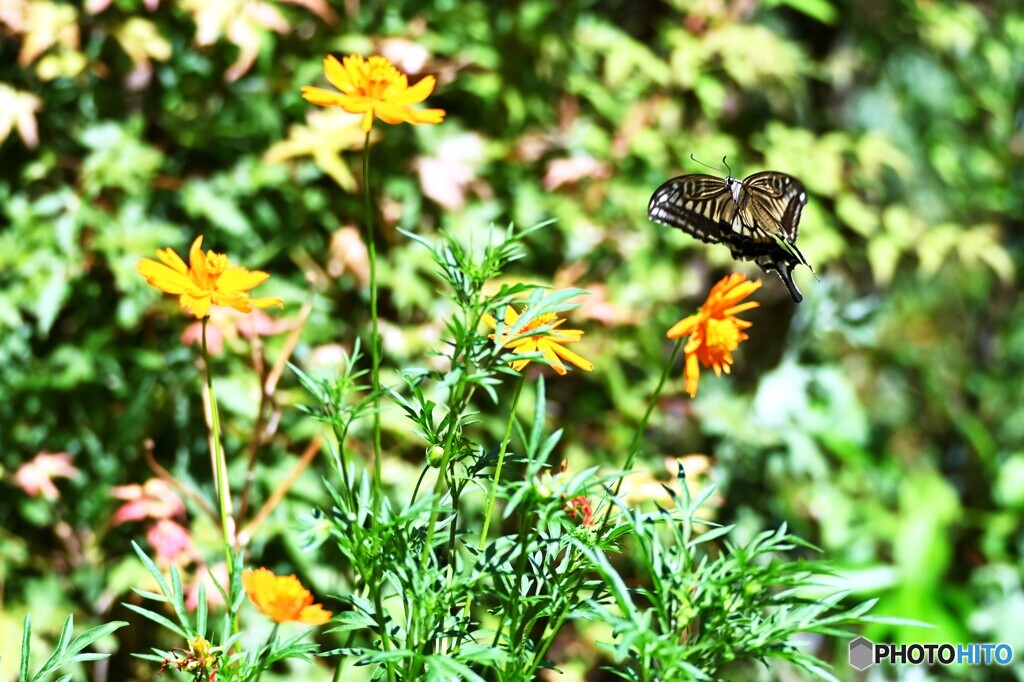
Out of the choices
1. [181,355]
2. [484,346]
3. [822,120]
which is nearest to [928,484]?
[822,120]

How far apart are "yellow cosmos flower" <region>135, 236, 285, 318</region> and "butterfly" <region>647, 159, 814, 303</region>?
1.50 feet

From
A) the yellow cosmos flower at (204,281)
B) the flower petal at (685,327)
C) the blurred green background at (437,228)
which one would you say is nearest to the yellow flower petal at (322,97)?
the yellow cosmos flower at (204,281)

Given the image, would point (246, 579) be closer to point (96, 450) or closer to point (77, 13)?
point (96, 450)

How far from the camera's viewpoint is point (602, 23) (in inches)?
81.5

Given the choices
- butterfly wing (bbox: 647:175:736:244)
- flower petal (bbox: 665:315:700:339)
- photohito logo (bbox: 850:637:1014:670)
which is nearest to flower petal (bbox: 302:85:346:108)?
flower petal (bbox: 665:315:700:339)

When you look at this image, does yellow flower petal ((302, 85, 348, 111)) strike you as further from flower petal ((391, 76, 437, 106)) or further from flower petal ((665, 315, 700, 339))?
flower petal ((665, 315, 700, 339))

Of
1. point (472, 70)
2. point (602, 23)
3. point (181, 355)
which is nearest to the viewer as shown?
point (181, 355)

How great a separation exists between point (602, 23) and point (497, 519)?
109 centimetres

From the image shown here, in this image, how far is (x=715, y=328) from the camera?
0.73 meters

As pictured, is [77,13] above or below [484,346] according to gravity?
above

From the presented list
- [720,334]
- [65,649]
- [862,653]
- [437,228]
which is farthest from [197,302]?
[862,653]

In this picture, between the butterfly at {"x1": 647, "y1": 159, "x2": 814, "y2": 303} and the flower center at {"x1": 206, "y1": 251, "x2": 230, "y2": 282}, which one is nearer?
the flower center at {"x1": 206, "y1": 251, "x2": 230, "y2": 282}

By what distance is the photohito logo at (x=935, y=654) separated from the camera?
2.02 m

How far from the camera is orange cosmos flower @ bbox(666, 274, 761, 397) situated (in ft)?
2.36
